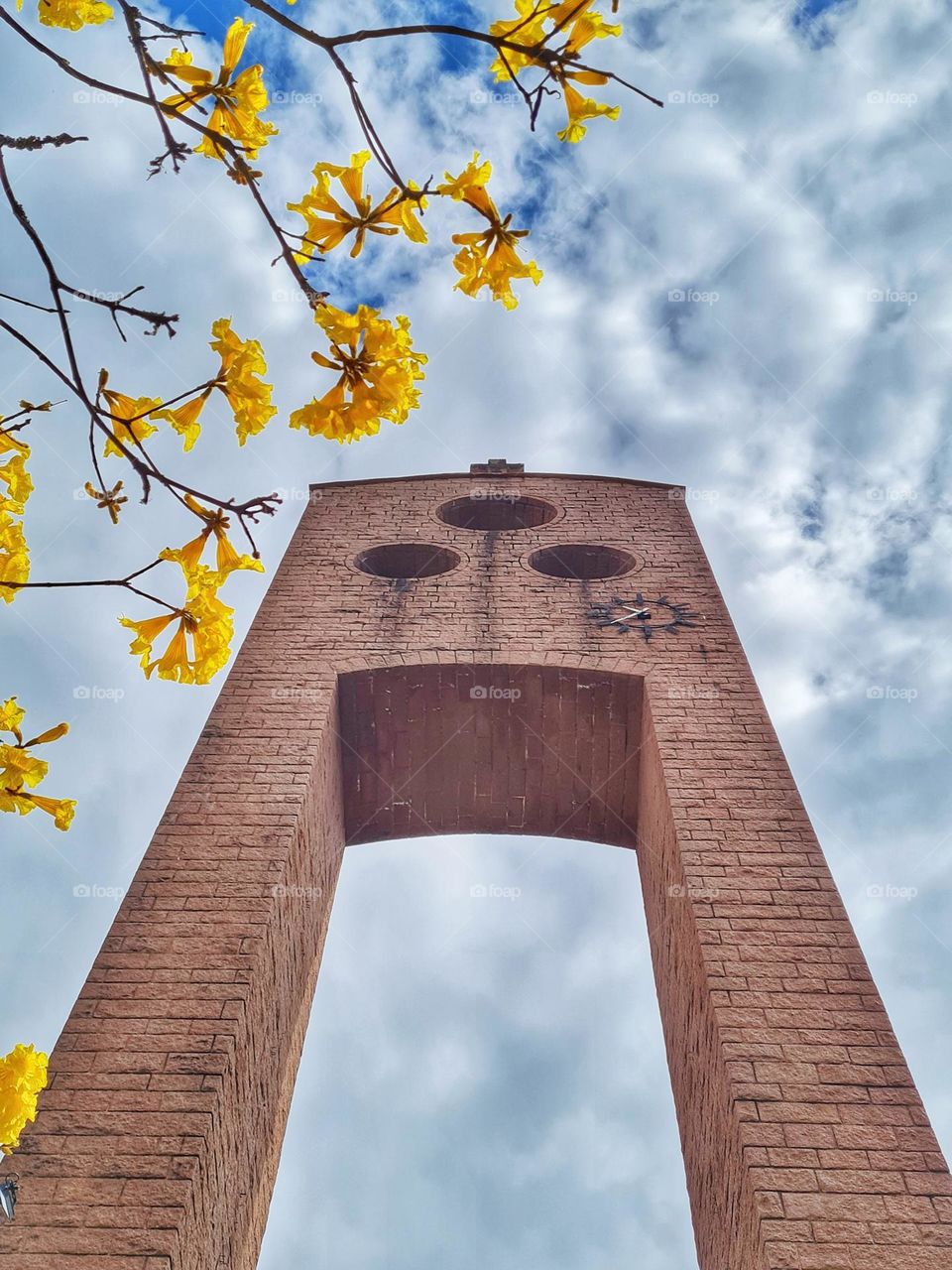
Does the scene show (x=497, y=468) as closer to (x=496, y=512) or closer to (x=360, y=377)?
(x=496, y=512)

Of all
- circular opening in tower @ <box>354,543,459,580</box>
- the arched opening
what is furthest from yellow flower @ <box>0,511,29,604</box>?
circular opening in tower @ <box>354,543,459,580</box>

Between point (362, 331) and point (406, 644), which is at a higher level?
point (406, 644)

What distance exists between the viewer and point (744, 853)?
458 centimetres

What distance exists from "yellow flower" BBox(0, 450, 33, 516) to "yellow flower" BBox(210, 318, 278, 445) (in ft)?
1.84

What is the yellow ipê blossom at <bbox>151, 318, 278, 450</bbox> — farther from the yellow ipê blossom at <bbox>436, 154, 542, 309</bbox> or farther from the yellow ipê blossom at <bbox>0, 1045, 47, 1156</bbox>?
the yellow ipê blossom at <bbox>0, 1045, 47, 1156</bbox>

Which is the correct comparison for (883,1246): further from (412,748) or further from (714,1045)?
(412,748)

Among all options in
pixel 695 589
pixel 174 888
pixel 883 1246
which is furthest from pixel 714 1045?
pixel 695 589

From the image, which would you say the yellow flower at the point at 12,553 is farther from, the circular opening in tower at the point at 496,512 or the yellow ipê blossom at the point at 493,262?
the circular opening in tower at the point at 496,512

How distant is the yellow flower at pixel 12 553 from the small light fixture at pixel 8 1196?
2329 millimetres

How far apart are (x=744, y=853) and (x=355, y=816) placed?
8.83 feet

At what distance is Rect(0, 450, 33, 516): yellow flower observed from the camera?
2098mm

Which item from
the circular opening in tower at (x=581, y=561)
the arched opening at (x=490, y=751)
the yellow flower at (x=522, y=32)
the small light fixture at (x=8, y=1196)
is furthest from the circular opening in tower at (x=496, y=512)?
the yellow flower at (x=522, y=32)

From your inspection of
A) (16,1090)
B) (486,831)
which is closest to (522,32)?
(16,1090)

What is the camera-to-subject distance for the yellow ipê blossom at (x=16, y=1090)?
1934 millimetres
